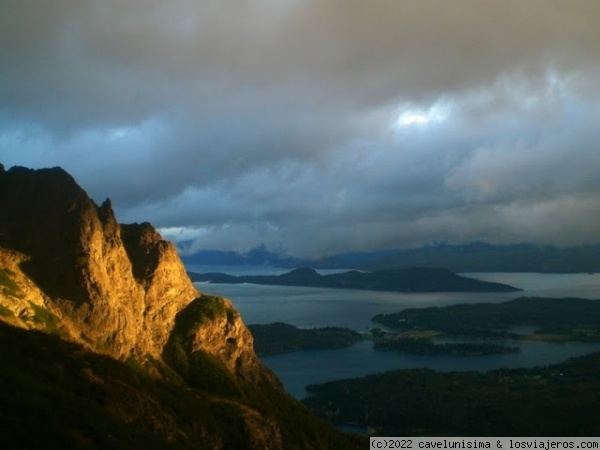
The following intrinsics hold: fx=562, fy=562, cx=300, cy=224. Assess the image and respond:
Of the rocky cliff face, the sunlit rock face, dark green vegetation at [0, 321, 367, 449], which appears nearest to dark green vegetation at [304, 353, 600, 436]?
the rocky cliff face

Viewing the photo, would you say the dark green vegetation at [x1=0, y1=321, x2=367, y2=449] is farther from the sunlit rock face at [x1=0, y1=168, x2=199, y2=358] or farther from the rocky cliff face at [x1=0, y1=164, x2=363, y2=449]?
the sunlit rock face at [x1=0, y1=168, x2=199, y2=358]

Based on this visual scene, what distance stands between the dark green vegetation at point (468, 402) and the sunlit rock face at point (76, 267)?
70.8 m

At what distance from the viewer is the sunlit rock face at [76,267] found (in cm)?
7475

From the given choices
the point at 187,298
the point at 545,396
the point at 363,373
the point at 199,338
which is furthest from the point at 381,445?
the point at 363,373

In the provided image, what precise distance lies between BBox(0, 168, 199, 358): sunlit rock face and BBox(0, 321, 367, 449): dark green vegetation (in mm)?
6364

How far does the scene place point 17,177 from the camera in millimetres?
83938

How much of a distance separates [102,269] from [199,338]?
21.4m

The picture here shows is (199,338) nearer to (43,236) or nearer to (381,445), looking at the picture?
(43,236)

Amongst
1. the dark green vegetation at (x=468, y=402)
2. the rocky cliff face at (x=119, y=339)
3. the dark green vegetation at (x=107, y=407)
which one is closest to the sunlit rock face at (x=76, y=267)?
the rocky cliff face at (x=119, y=339)

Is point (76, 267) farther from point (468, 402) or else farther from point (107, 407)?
point (468, 402)

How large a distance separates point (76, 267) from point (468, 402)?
112 m

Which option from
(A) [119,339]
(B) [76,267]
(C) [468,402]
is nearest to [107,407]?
(A) [119,339]

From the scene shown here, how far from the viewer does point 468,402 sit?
148500mm

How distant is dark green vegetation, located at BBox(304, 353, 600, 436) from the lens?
131 metres
